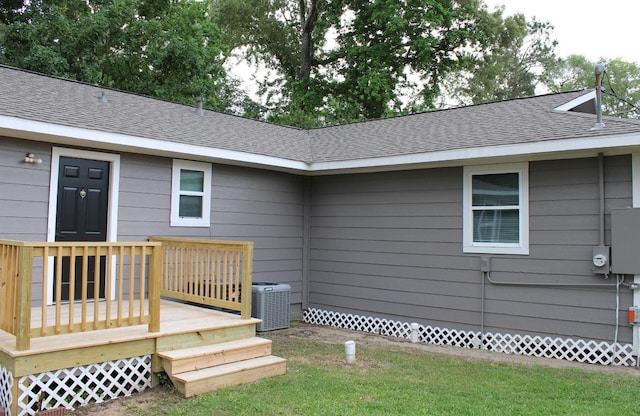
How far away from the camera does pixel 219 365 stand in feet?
15.1

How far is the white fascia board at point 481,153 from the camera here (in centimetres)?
531

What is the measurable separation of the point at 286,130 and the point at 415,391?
19.8 ft

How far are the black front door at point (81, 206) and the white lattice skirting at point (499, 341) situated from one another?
3770 millimetres

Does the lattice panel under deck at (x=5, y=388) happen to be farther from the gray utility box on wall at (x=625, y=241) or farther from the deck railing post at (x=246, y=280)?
the gray utility box on wall at (x=625, y=241)

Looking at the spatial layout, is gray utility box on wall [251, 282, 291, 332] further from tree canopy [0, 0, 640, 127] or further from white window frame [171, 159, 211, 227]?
tree canopy [0, 0, 640, 127]

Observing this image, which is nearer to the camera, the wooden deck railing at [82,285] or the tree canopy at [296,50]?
the wooden deck railing at [82,285]

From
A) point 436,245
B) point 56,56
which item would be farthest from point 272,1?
point 436,245

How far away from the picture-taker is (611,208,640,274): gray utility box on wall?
17.4 feet

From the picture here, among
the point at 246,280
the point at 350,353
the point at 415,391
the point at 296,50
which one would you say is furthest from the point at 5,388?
the point at 296,50

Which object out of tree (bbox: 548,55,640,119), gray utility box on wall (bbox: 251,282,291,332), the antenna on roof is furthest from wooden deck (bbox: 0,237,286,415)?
tree (bbox: 548,55,640,119)

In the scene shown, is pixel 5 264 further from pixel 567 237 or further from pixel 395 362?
pixel 567 237

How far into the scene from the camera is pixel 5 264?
13.3 ft

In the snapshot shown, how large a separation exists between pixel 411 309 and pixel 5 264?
5.13 meters

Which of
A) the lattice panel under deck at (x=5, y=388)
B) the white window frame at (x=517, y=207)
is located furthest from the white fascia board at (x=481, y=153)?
the lattice panel under deck at (x=5, y=388)
